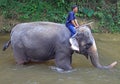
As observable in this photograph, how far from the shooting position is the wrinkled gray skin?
9672 millimetres

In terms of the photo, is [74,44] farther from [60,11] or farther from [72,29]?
[60,11]

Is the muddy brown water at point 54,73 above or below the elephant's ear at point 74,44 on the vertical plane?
below

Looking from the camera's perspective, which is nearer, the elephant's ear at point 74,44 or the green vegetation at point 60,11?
the elephant's ear at point 74,44

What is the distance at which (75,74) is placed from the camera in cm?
960

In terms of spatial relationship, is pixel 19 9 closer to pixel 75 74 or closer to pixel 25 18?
pixel 25 18

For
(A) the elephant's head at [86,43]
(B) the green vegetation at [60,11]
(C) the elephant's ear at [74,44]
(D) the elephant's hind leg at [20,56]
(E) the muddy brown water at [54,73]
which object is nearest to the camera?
(E) the muddy brown water at [54,73]

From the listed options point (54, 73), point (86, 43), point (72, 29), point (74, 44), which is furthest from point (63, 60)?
point (72, 29)

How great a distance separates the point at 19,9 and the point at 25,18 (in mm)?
653

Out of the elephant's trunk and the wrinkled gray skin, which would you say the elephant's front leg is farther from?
the elephant's trunk

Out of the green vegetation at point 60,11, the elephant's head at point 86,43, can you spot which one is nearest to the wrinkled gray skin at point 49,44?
the elephant's head at point 86,43

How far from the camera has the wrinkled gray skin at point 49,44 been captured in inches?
381

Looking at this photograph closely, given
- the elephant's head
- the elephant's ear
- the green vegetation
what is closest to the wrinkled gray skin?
the elephant's head

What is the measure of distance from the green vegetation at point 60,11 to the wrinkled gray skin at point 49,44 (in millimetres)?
4794

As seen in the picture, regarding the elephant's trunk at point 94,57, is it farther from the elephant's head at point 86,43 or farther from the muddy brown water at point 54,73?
the muddy brown water at point 54,73
